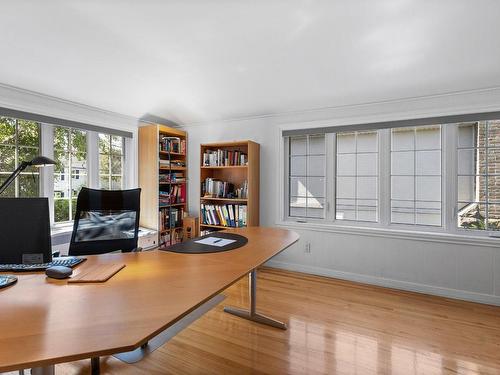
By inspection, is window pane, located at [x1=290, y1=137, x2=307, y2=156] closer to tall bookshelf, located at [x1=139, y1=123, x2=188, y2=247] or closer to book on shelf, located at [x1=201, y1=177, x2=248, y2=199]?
book on shelf, located at [x1=201, y1=177, x2=248, y2=199]

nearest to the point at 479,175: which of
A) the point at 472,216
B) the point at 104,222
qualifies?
the point at 472,216

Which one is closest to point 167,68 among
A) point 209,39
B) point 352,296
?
point 209,39

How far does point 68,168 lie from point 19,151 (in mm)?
478

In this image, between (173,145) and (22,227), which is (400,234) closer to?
(173,145)

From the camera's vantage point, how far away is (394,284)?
3010 millimetres

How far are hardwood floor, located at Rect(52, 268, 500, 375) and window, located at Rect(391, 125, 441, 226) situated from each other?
2.86 ft

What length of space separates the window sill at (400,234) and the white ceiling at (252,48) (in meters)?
1.46

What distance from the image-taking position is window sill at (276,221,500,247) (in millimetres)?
2675

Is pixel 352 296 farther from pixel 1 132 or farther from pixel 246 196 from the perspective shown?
pixel 1 132

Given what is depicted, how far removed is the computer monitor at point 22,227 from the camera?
120cm

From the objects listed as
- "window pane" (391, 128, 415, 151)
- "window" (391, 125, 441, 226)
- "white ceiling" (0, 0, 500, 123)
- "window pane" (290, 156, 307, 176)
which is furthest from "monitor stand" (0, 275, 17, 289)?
"window pane" (391, 128, 415, 151)

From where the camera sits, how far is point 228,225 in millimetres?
3566

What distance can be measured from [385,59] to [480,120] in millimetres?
1189

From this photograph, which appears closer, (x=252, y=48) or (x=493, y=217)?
(x=252, y=48)
